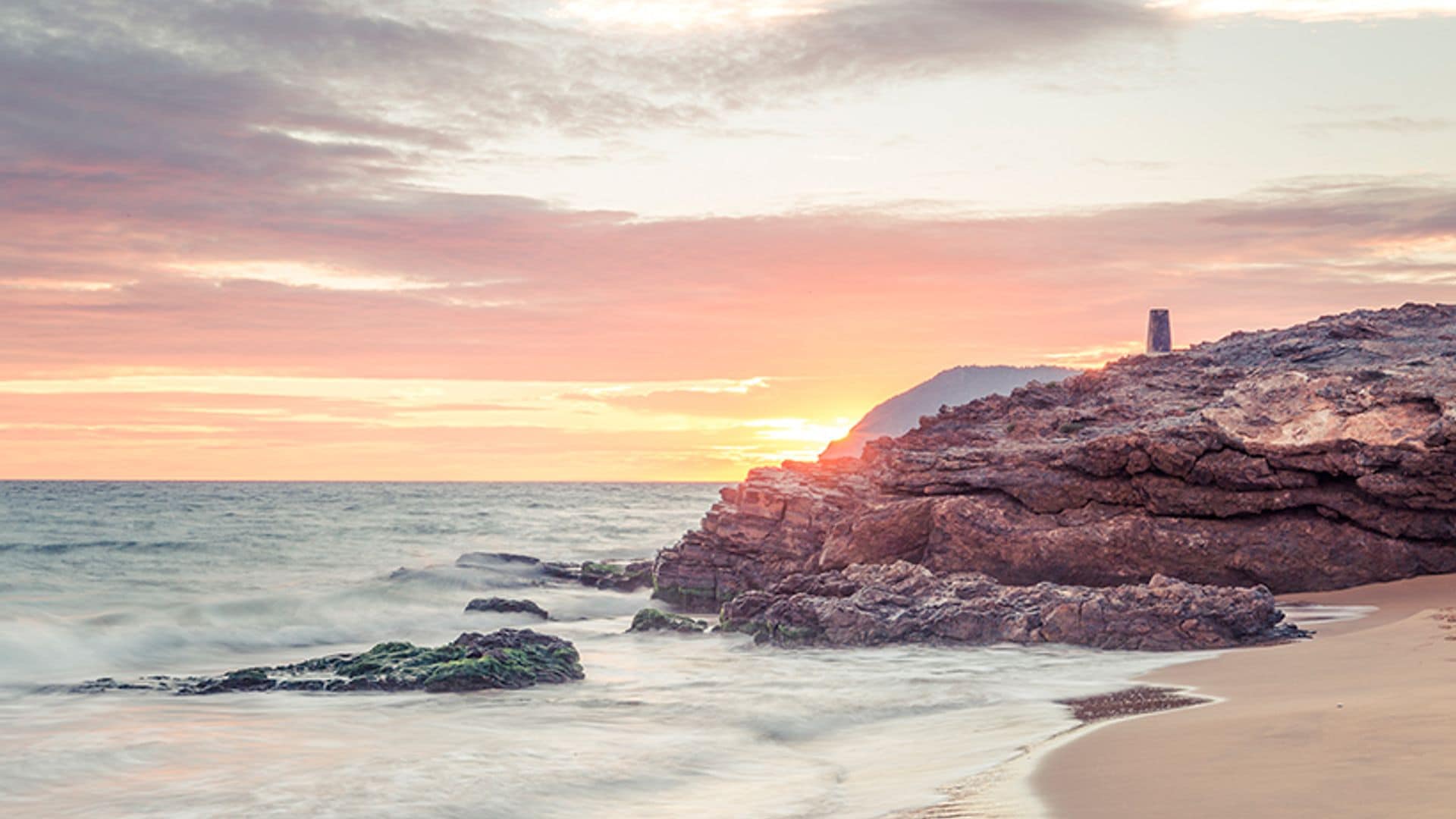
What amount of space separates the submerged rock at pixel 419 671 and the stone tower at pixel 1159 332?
17102mm

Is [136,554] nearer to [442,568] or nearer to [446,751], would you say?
[442,568]

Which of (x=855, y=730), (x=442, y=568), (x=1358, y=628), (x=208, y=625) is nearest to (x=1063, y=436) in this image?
(x=1358, y=628)

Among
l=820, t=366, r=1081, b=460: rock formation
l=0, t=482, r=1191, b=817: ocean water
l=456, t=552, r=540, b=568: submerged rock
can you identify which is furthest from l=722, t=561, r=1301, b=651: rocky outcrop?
l=820, t=366, r=1081, b=460: rock formation

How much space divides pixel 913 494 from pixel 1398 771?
14764mm

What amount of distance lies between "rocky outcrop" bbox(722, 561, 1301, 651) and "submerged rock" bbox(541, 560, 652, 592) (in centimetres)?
1204

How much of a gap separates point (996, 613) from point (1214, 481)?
503 cm

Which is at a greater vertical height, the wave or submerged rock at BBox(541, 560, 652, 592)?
submerged rock at BBox(541, 560, 652, 592)

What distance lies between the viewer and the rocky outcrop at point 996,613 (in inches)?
549

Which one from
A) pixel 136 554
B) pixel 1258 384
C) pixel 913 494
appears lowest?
pixel 136 554

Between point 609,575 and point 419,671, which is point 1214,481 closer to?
point 419,671

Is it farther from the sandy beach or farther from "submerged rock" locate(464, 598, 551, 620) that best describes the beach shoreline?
"submerged rock" locate(464, 598, 551, 620)

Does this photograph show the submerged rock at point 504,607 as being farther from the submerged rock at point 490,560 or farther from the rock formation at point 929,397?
the rock formation at point 929,397

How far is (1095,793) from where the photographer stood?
6.33 meters

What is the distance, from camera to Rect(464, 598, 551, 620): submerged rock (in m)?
24.4
